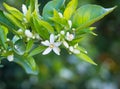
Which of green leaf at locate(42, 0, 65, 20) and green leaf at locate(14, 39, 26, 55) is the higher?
green leaf at locate(42, 0, 65, 20)

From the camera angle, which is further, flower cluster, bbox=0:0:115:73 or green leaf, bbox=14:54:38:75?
green leaf, bbox=14:54:38:75

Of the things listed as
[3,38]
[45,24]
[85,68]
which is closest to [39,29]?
[45,24]

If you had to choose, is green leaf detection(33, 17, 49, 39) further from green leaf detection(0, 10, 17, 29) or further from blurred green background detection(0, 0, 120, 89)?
blurred green background detection(0, 0, 120, 89)

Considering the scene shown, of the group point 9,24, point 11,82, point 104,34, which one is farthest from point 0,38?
point 104,34

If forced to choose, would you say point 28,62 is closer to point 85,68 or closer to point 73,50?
point 73,50

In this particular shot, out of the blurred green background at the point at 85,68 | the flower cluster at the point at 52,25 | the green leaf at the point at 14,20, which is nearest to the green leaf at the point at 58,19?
the flower cluster at the point at 52,25

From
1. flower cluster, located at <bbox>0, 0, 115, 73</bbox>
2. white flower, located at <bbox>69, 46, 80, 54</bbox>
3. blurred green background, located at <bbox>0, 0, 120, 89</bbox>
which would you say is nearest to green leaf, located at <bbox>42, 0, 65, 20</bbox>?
flower cluster, located at <bbox>0, 0, 115, 73</bbox>

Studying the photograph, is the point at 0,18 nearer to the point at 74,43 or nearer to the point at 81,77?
the point at 74,43
